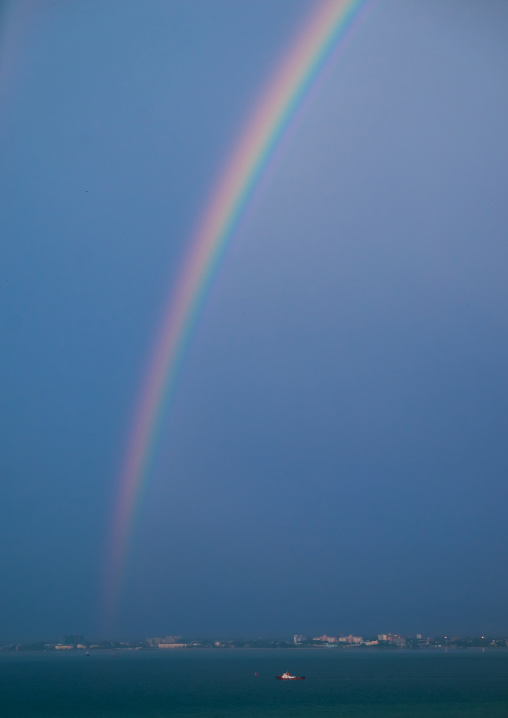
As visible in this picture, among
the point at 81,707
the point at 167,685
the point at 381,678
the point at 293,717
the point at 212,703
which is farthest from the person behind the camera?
the point at 381,678

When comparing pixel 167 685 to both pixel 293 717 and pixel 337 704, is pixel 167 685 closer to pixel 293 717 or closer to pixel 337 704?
pixel 337 704

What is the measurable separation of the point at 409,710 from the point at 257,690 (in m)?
25.2

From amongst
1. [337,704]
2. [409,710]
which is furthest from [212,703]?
[409,710]

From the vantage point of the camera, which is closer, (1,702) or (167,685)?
(1,702)

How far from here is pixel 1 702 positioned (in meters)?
53.2

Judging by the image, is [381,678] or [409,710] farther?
[381,678]

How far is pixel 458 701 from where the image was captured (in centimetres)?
4991

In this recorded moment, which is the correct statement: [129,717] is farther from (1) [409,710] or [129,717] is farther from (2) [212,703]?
(1) [409,710]

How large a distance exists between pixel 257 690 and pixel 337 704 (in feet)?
56.7

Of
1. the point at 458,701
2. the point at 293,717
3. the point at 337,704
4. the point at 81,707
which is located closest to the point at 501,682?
the point at 458,701

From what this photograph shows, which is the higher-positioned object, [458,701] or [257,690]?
[257,690]

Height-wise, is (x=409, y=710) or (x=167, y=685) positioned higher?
(x=167, y=685)

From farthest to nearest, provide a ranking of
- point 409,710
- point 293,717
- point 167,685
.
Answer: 1. point 167,685
2. point 409,710
3. point 293,717

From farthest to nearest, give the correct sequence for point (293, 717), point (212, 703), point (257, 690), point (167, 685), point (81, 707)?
point (167, 685), point (257, 690), point (212, 703), point (81, 707), point (293, 717)
